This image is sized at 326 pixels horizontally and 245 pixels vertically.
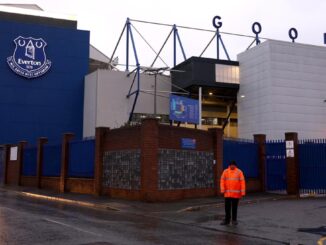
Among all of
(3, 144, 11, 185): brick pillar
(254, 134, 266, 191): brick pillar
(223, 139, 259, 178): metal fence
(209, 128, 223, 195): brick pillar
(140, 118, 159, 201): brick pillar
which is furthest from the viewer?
(3, 144, 11, 185): brick pillar

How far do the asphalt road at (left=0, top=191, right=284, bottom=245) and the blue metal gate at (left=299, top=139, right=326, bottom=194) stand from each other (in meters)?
10.9

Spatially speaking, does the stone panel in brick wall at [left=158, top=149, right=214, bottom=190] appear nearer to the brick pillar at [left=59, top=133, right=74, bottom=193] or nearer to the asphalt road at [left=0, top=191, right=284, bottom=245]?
the asphalt road at [left=0, top=191, right=284, bottom=245]

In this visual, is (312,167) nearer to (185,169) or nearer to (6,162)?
(185,169)

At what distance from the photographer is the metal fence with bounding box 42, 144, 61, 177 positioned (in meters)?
27.8

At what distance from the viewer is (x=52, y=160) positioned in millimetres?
28641

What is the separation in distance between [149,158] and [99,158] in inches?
162

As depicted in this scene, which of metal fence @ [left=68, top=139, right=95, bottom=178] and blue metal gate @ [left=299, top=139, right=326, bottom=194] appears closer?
blue metal gate @ [left=299, top=139, right=326, bottom=194]

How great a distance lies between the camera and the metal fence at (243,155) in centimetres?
2347

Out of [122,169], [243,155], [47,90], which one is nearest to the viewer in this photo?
[122,169]

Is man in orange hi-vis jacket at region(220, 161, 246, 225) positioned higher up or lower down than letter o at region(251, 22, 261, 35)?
lower down

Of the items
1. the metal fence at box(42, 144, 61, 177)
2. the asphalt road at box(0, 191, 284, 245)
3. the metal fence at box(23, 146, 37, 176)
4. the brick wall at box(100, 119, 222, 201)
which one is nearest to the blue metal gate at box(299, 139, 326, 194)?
the brick wall at box(100, 119, 222, 201)

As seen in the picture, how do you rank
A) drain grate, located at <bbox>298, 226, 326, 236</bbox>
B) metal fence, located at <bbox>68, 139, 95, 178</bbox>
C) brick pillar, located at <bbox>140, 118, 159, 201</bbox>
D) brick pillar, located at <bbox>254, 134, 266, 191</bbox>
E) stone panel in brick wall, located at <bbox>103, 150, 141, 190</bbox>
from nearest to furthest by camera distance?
drain grate, located at <bbox>298, 226, 326, 236</bbox> → brick pillar, located at <bbox>140, 118, 159, 201</bbox> → stone panel in brick wall, located at <bbox>103, 150, 141, 190</bbox> → metal fence, located at <bbox>68, 139, 95, 178</bbox> → brick pillar, located at <bbox>254, 134, 266, 191</bbox>

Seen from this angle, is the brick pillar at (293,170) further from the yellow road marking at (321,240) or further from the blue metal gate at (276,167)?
the yellow road marking at (321,240)

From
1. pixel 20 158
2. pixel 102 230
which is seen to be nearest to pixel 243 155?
pixel 102 230
